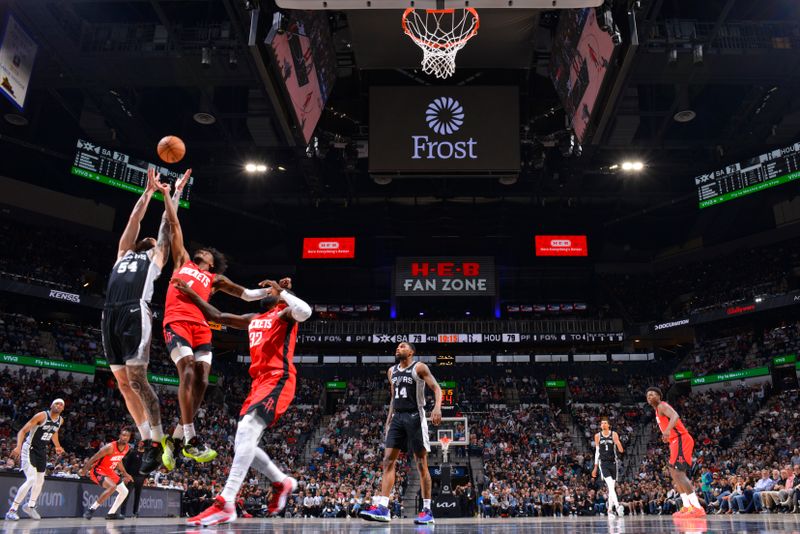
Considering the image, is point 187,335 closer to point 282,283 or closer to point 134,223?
point 282,283

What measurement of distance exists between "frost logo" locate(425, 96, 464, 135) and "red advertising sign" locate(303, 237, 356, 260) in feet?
56.6

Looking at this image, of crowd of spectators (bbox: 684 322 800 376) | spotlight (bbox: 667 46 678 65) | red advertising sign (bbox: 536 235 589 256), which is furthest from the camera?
red advertising sign (bbox: 536 235 589 256)

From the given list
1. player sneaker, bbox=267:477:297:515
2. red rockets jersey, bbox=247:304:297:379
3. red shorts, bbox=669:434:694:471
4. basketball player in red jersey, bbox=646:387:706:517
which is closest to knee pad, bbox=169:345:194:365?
red rockets jersey, bbox=247:304:297:379

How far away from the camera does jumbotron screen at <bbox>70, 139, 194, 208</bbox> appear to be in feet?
70.8

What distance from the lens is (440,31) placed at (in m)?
14.0

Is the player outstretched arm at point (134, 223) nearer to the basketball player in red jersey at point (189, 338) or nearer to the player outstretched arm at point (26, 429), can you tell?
the basketball player in red jersey at point (189, 338)

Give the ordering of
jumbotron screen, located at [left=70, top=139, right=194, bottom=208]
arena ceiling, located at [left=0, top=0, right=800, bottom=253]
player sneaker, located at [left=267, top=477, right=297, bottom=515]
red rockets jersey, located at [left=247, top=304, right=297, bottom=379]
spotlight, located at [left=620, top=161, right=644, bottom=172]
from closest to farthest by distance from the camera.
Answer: player sneaker, located at [left=267, top=477, right=297, bottom=515] < red rockets jersey, located at [left=247, top=304, right=297, bottom=379] < arena ceiling, located at [left=0, top=0, right=800, bottom=253] < jumbotron screen, located at [left=70, top=139, right=194, bottom=208] < spotlight, located at [left=620, top=161, right=644, bottom=172]

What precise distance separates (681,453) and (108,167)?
2034 cm

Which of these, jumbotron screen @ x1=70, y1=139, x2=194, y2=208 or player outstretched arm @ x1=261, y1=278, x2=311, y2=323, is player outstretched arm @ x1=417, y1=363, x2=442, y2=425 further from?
jumbotron screen @ x1=70, y1=139, x2=194, y2=208

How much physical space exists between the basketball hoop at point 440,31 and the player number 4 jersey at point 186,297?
7.91 metres

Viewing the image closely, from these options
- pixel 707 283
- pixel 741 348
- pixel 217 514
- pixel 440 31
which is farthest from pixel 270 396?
pixel 707 283

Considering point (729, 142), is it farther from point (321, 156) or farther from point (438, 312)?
point (438, 312)

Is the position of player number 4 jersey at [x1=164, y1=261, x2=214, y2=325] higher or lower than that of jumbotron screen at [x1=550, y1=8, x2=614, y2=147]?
lower

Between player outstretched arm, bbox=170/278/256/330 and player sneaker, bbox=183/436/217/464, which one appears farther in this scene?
player outstretched arm, bbox=170/278/256/330
